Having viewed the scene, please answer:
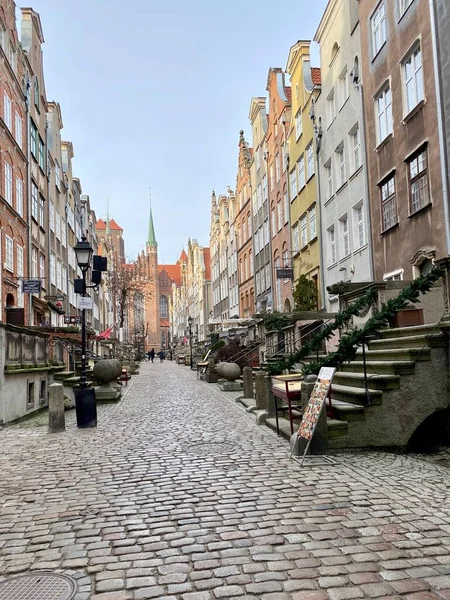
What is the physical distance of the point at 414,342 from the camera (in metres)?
9.12

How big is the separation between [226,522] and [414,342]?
207 inches

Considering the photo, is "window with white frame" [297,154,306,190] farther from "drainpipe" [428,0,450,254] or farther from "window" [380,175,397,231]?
"drainpipe" [428,0,450,254]

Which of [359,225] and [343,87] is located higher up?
[343,87]

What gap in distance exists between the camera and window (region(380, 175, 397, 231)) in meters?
16.9

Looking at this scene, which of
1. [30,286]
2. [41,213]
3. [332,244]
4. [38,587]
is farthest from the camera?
[41,213]

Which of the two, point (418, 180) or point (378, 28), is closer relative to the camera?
point (418, 180)

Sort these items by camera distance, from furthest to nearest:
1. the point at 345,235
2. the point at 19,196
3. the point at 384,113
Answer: the point at 19,196 → the point at 345,235 → the point at 384,113

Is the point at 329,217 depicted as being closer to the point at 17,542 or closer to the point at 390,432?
the point at 390,432

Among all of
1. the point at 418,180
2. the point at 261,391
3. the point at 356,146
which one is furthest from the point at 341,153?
the point at 261,391

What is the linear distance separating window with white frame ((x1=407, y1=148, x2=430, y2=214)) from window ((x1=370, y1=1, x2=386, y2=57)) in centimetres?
487

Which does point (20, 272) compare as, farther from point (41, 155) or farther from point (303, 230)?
point (303, 230)

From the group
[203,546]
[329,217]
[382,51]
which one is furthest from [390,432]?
[329,217]

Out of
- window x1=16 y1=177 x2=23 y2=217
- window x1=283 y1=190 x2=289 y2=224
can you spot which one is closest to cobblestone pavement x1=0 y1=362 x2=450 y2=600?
window x1=16 y1=177 x2=23 y2=217

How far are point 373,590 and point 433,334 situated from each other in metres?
5.32
